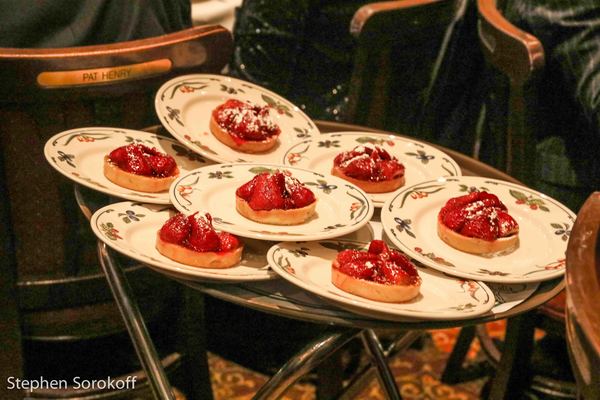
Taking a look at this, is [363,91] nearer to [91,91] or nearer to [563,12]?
[563,12]

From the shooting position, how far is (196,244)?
46.1 inches

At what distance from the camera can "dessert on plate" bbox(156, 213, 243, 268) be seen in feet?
3.84

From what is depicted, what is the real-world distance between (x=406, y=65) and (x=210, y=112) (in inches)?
26.5

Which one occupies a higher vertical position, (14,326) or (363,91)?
(363,91)

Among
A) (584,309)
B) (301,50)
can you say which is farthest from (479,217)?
(301,50)

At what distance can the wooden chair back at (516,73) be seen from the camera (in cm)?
162

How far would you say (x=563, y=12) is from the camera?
1.90 metres

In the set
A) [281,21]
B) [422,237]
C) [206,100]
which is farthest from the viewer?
[281,21]

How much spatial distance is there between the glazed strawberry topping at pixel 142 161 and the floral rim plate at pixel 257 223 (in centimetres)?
4

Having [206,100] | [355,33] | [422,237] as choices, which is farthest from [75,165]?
[355,33]

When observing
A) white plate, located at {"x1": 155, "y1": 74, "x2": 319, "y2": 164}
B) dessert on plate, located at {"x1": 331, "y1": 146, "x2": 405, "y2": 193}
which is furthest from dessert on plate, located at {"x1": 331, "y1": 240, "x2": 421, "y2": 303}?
white plate, located at {"x1": 155, "y1": 74, "x2": 319, "y2": 164}

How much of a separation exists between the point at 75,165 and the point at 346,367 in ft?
4.19

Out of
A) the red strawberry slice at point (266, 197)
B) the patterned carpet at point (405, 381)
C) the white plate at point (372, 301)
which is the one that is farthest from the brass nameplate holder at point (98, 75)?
the patterned carpet at point (405, 381)

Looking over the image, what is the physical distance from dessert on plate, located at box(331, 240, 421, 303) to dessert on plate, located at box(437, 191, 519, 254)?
157 millimetres
